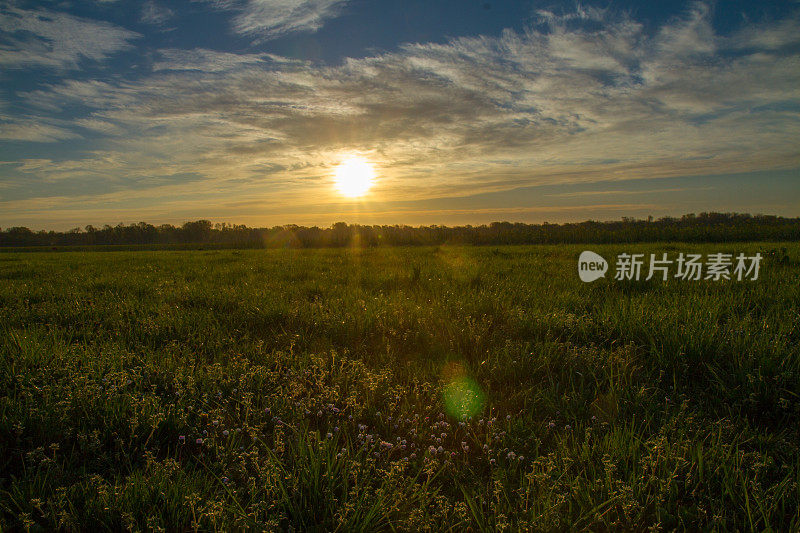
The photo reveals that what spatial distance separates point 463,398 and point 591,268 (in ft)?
24.6

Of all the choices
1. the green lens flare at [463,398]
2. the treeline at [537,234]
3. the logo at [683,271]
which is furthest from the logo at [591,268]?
the treeline at [537,234]

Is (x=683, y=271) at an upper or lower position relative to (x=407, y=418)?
upper

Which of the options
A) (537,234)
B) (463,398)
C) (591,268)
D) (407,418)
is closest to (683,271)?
(591,268)

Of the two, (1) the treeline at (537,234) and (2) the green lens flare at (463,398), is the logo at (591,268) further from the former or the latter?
(1) the treeline at (537,234)

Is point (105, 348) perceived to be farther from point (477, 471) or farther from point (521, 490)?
point (521, 490)

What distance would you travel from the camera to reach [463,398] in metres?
3.28

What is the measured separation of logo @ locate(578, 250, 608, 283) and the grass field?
2763mm

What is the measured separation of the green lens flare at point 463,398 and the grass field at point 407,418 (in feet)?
0.06

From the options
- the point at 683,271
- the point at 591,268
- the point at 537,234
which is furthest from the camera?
the point at 537,234

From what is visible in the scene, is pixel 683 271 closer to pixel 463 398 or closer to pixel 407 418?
pixel 463 398

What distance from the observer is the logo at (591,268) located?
8450 millimetres

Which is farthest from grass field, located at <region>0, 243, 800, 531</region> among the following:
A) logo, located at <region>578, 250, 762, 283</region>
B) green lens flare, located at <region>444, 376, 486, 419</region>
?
logo, located at <region>578, 250, 762, 283</region>

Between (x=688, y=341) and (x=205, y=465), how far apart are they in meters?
4.17

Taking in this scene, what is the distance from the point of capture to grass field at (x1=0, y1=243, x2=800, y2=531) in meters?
2.14
